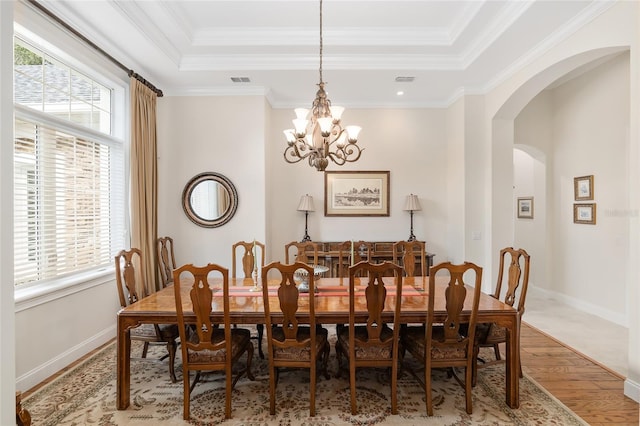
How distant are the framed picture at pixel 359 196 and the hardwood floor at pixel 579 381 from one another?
2578 millimetres

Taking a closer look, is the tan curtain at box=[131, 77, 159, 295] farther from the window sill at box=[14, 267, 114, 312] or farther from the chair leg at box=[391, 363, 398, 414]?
the chair leg at box=[391, 363, 398, 414]

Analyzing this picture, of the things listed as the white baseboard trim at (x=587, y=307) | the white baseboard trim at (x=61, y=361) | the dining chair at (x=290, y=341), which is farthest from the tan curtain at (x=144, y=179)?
the white baseboard trim at (x=587, y=307)

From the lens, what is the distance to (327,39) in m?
3.57

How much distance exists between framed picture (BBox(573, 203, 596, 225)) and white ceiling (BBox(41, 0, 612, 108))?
2.15 meters

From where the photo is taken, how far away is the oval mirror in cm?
457

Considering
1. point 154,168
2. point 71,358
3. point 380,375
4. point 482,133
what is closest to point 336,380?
point 380,375

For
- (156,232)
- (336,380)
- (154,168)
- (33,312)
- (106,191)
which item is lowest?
(336,380)

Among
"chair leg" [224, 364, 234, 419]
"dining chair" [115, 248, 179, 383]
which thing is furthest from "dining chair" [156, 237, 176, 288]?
"chair leg" [224, 364, 234, 419]

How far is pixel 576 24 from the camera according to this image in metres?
2.96

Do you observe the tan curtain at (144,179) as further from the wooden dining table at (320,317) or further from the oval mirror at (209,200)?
the wooden dining table at (320,317)

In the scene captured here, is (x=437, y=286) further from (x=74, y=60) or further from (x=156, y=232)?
(x=74, y=60)

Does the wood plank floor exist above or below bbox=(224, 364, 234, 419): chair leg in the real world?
below

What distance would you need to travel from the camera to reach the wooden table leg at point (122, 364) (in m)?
2.33

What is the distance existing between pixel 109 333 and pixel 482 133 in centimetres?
534
